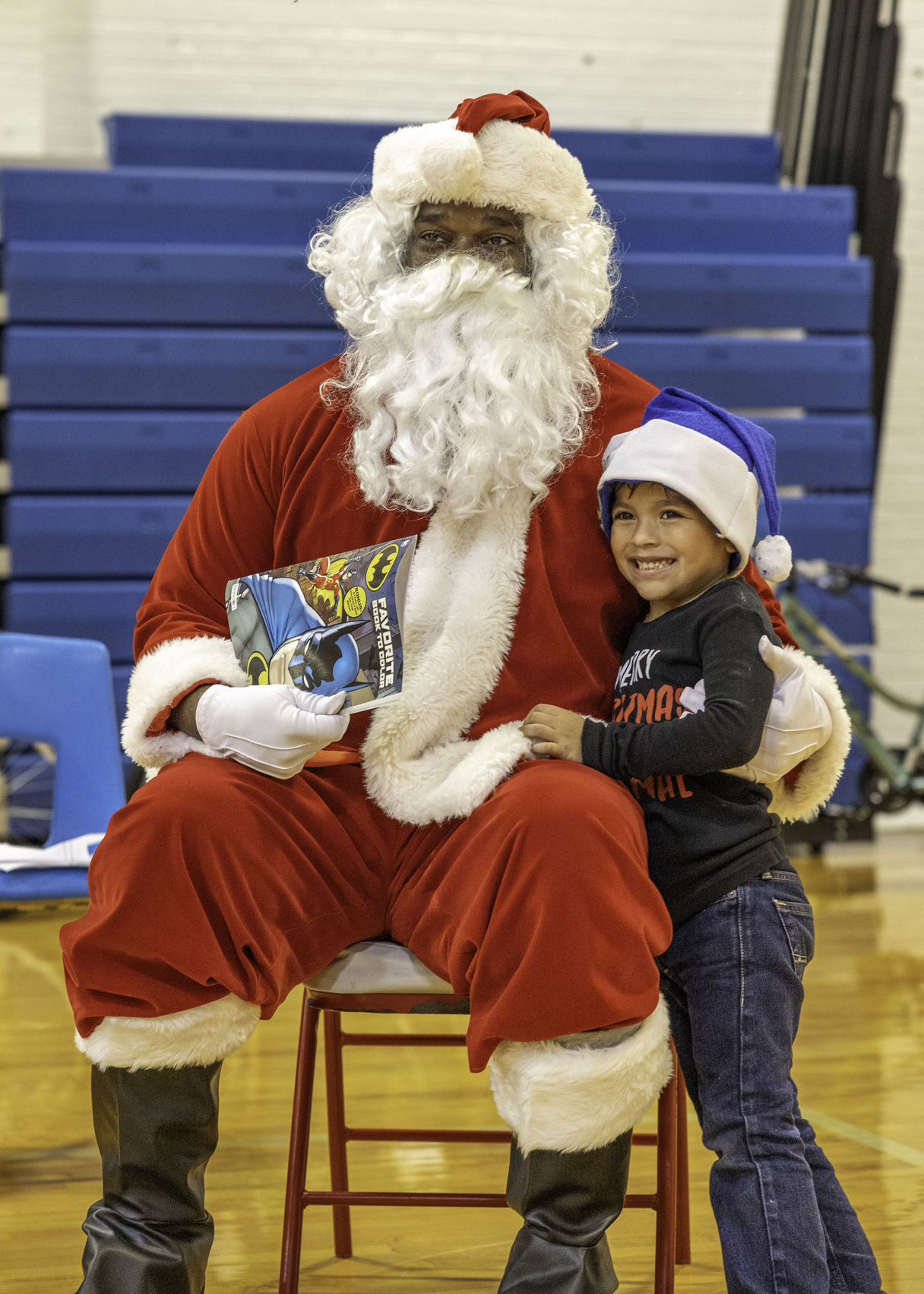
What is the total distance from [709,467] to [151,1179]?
99 cm

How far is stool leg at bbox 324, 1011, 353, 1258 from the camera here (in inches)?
72.1

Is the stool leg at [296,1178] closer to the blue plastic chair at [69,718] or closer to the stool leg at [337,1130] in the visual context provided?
the stool leg at [337,1130]

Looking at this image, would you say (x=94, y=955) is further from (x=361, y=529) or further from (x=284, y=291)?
(x=284, y=291)

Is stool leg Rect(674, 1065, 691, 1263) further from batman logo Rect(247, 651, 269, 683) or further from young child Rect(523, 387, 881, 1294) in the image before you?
batman logo Rect(247, 651, 269, 683)

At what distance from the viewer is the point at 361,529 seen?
1.71 meters

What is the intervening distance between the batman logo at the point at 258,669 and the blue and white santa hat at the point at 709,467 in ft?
1.52

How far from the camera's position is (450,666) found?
1.61 m

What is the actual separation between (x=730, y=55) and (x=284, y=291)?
2.32m

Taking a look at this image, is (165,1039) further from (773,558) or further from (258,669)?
(773,558)

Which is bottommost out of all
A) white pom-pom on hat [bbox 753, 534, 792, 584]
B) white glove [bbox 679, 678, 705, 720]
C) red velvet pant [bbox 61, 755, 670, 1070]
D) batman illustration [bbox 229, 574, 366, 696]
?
red velvet pant [bbox 61, 755, 670, 1070]

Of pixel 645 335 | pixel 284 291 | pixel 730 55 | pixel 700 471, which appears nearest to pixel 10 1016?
pixel 700 471

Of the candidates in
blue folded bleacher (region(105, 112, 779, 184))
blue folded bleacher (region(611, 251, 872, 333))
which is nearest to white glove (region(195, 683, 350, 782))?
blue folded bleacher (region(611, 251, 872, 333))

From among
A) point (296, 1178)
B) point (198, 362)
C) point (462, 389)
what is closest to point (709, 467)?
point (462, 389)

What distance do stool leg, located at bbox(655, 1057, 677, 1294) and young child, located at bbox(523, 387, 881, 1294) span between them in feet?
0.11
